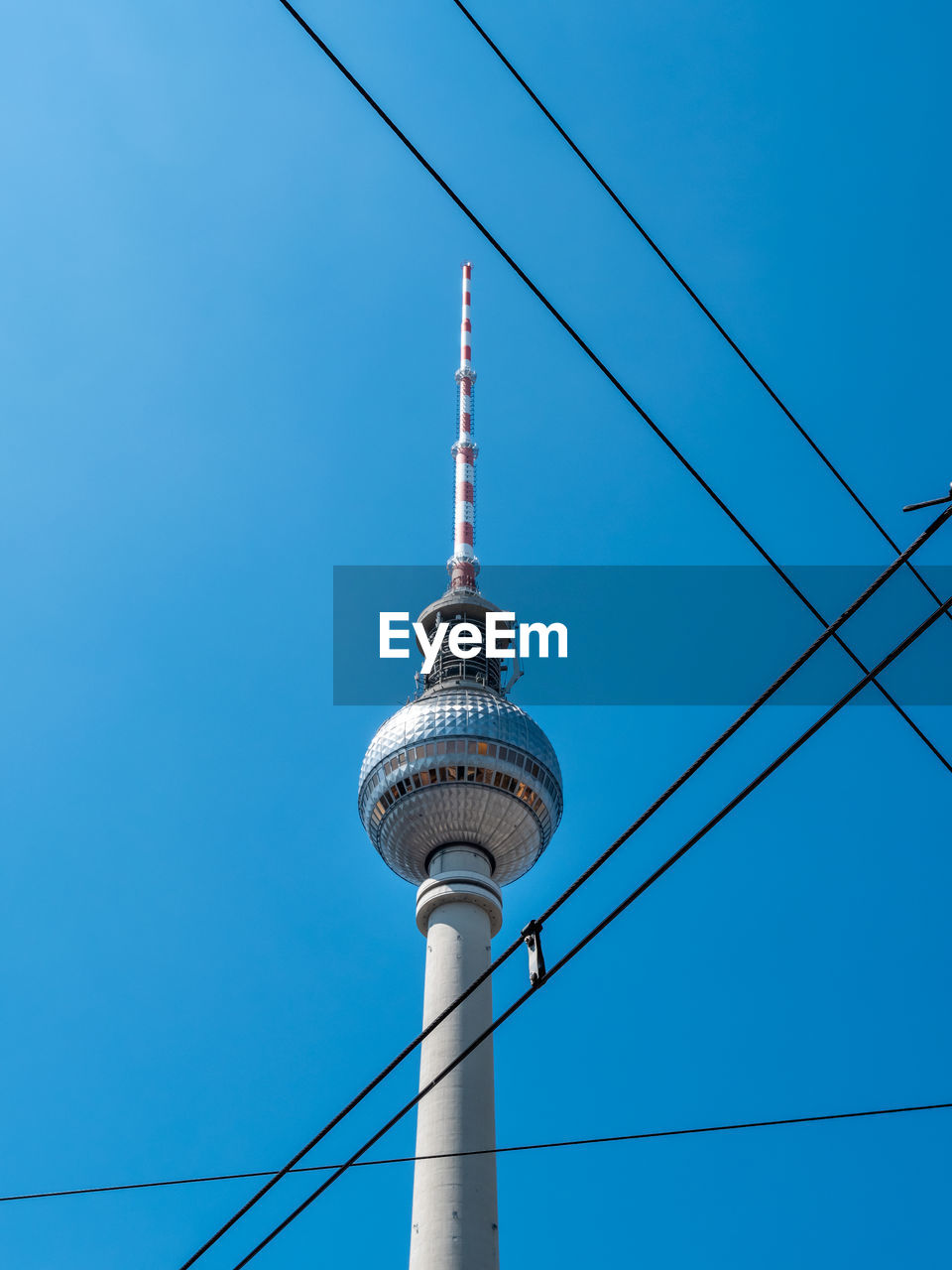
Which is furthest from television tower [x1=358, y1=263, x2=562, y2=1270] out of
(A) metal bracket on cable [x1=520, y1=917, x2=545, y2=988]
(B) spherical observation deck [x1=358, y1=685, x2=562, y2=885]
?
(A) metal bracket on cable [x1=520, y1=917, x2=545, y2=988]

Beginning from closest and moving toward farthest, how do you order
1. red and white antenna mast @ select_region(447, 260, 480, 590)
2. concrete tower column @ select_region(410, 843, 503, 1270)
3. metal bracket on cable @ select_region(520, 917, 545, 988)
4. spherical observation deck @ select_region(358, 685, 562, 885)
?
metal bracket on cable @ select_region(520, 917, 545, 988) < concrete tower column @ select_region(410, 843, 503, 1270) < spherical observation deck @ select_region(358, 685, 562, 885) < red and white antenna mast @ select_region(447, 260, 480, 590)

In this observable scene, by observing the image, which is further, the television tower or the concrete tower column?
the television tower

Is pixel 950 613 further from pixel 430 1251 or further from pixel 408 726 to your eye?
pixel 408 726

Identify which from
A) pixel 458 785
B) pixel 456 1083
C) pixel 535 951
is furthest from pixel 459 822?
pixel 535 951

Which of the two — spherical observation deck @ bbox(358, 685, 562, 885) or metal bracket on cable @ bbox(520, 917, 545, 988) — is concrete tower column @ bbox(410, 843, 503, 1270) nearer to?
spherical observation deck @ bbox(358, 685, 562, 885)

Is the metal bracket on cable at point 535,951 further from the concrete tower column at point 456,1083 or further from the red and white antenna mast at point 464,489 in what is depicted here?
the red and white antenna mast at point 464,489

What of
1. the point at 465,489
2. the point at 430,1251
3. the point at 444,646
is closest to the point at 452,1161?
the point at 430,1251

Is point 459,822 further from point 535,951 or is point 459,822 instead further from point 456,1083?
point 535,951
